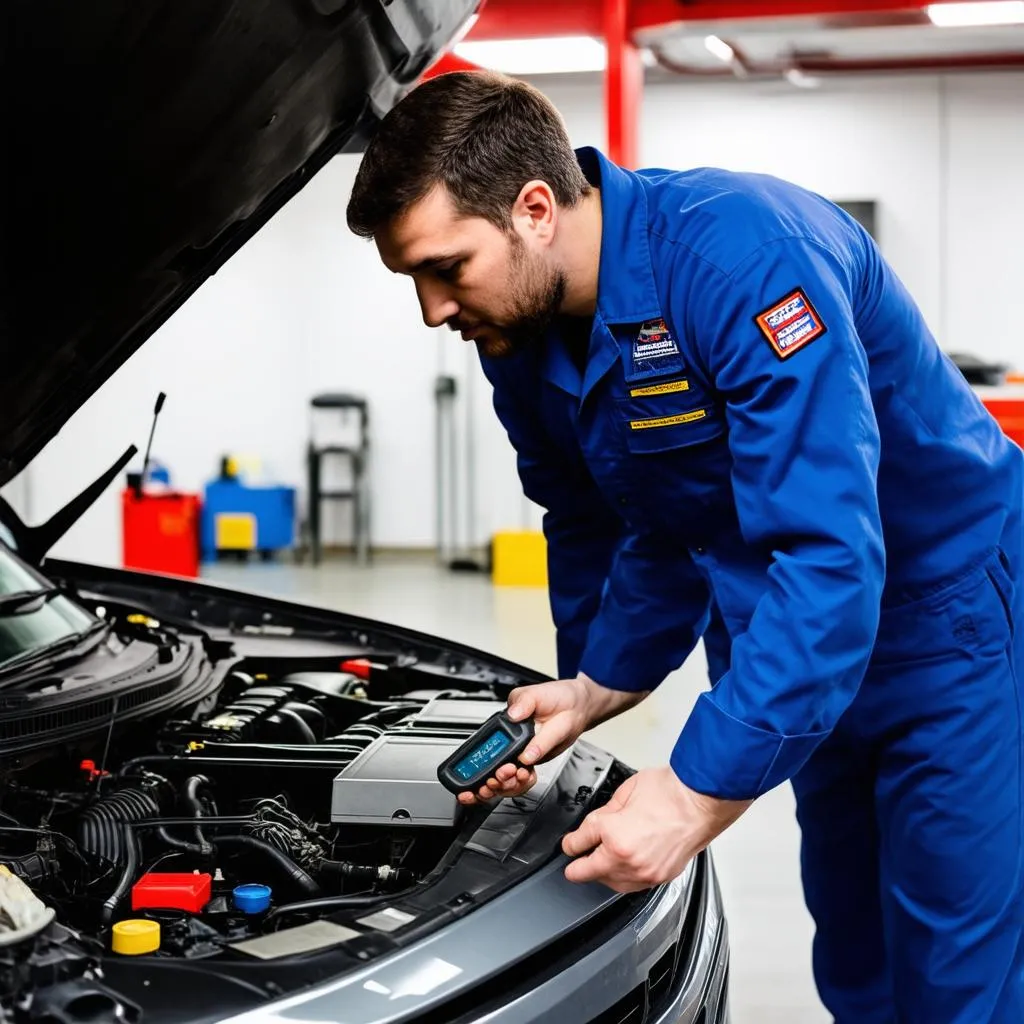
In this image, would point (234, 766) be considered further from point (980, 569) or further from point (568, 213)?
point (980, 569)

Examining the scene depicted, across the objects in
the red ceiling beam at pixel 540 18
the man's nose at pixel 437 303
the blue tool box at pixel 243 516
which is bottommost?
the blue tool box at pixel 243 516

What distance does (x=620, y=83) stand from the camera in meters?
6.79

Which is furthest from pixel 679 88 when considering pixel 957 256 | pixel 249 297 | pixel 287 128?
pixel 287 128

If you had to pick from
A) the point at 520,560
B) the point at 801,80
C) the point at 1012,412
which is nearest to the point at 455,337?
the point at 520,560

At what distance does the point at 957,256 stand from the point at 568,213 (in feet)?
26.8

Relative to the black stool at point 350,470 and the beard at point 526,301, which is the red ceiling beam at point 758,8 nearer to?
the black stool at point 350,470

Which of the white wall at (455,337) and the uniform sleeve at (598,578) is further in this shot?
the white wall at (455,337)

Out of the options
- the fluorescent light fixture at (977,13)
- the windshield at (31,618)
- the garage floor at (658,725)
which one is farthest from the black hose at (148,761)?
the fluorescent light fixture at (977,13)

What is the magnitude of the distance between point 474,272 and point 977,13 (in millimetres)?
6649

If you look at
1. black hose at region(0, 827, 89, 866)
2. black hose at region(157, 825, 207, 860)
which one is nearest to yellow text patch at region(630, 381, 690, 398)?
black hose at region(157, 825, 207, 860)

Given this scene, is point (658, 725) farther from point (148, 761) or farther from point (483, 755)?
point (483, 755)

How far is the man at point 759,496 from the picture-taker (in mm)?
1353

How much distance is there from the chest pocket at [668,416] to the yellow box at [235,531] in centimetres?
715

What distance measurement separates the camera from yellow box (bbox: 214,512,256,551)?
8.50 m
